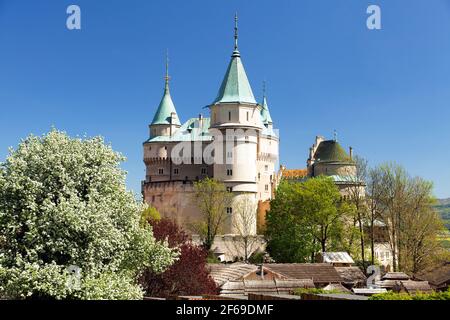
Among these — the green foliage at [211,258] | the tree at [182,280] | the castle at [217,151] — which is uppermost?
the castle at [217,151]

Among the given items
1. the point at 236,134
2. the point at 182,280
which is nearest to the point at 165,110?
the point at 236,134

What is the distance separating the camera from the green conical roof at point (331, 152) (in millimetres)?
108200

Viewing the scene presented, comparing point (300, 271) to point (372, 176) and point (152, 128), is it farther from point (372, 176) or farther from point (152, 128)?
point (152, 128)

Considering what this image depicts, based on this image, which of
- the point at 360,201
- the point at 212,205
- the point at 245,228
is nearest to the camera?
the point at 360,201

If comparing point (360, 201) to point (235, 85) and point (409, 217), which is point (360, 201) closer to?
point (409, 217)

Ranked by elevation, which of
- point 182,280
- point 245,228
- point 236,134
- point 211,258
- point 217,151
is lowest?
point 182,280

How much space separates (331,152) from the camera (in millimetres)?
108938

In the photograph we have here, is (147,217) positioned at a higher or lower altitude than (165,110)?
lower

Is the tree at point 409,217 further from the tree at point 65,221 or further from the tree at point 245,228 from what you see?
the tree at point 65,221

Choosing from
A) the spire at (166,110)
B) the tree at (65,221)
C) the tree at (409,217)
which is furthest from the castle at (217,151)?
the tree at (65,221)

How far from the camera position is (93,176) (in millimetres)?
27234

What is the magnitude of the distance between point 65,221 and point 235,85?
6633cm

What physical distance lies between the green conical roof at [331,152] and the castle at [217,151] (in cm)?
837

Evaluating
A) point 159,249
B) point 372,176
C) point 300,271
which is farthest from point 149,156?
point 159,249
